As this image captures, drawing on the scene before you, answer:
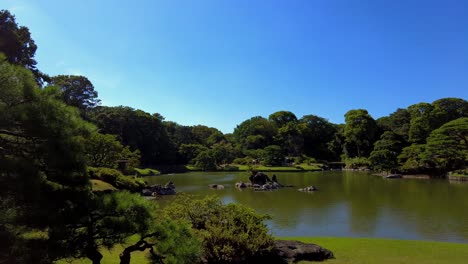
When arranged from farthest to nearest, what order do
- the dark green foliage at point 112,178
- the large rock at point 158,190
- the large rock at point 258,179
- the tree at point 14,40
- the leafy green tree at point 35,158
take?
1. the large rock at point 258,179
2. the large rock at point 158,190
3. the dark green foliage at point 112,178
4. the tree at point 14,40
5. the leafy green tree at point 35,158

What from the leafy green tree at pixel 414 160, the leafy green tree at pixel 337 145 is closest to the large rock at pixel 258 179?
the leafy green tree at pixel 414 160

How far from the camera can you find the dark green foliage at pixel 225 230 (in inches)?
235

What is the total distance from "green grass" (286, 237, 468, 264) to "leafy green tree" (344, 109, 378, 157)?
47228mm

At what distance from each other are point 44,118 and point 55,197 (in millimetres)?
781

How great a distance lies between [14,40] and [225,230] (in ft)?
46.8

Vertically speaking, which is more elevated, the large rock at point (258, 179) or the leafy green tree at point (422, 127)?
the leafy green tree at point (422, 127)

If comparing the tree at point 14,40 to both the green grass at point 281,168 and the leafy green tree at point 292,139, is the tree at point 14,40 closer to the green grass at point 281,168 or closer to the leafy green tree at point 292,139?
the green grass at point 281,168

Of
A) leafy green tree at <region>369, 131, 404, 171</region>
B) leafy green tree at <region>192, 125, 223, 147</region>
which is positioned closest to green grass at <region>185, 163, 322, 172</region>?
leafy green tree at <region>369, 131, 404, 171</region>

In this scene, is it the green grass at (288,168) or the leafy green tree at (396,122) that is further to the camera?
the leafy green tree at (396,122)

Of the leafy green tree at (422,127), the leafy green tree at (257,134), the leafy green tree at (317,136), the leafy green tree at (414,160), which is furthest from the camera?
the leafy green tree at (257,134)

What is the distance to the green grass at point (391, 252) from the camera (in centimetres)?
670

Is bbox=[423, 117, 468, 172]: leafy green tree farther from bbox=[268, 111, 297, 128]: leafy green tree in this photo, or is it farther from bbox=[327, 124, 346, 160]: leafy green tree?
bbox=[268, 111, 297, 128]: leafy green tree

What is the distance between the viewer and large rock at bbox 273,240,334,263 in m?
6.67

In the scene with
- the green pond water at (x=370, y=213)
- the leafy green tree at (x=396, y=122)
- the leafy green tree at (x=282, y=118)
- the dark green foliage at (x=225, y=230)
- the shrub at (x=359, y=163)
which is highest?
the leafy green tree at (x=282, y=118)
